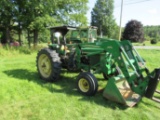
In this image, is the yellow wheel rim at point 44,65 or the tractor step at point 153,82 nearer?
the tractor step at point 153,82

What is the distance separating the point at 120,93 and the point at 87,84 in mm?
1089

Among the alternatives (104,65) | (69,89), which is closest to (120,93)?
(104,65)

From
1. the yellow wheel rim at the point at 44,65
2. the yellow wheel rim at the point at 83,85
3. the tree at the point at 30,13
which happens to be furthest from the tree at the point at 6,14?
the yellow wheel rim at the point at 83,85

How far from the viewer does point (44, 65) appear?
20.5ft

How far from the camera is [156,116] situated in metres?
3.76

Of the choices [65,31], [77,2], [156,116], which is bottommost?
[156,116]

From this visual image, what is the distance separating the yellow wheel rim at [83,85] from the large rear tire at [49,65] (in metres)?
1.06

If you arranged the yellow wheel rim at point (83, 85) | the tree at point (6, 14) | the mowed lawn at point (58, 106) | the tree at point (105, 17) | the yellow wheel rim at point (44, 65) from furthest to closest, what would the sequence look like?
the tree at point (105, 17) < the tree at point (6, 14) < the yellow wheel rim at point (44, 65) < the yellow wheel rim at point (83, 85) < the mowed lawn at point (58, 106)

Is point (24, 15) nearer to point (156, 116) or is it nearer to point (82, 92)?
point (82, 92)

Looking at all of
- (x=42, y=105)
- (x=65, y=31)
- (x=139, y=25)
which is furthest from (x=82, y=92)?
(x=139, y=25)

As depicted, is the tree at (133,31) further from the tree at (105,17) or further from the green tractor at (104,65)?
the green tractor at (104,65)

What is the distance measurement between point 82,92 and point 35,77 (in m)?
2.29

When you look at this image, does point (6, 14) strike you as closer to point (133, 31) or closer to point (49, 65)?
point (49, 65)

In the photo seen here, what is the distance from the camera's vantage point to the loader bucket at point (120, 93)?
159 inches
